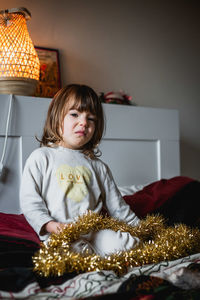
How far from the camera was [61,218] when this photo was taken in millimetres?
970

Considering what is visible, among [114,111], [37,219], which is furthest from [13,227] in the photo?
[114,111]

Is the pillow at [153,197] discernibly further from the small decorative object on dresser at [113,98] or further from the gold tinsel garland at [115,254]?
the small decorative object on dresser at [113,98]

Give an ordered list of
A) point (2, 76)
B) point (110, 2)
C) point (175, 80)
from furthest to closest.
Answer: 1. point (175, 80)
2. point (110, 2)
3. point (2, 76)

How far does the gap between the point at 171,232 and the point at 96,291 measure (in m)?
0.41

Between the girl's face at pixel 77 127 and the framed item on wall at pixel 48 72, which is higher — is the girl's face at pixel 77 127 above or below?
below

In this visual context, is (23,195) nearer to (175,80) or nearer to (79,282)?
(79,282)

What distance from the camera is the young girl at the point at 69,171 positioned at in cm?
98

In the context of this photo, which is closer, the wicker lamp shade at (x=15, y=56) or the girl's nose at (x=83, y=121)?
the girl's nose at (x=83, y=121)

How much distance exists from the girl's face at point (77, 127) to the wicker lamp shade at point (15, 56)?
348mm

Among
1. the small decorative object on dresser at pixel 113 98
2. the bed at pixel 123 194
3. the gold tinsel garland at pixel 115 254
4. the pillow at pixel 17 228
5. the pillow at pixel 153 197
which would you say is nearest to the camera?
the bed at pixel 123 194

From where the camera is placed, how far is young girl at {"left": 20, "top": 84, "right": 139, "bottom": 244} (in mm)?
975

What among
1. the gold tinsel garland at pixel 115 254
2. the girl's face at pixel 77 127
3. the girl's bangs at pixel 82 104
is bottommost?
the gold tinsel garland at pixel 115 254

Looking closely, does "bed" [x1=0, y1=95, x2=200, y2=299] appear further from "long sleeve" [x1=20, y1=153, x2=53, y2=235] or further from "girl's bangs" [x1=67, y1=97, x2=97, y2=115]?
"girl's bangs" [x1=67, y1=97, x2=97, y2=115]

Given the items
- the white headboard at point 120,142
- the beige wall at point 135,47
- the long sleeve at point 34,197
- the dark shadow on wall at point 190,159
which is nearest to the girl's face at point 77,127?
the long sleeve at point 34,197
